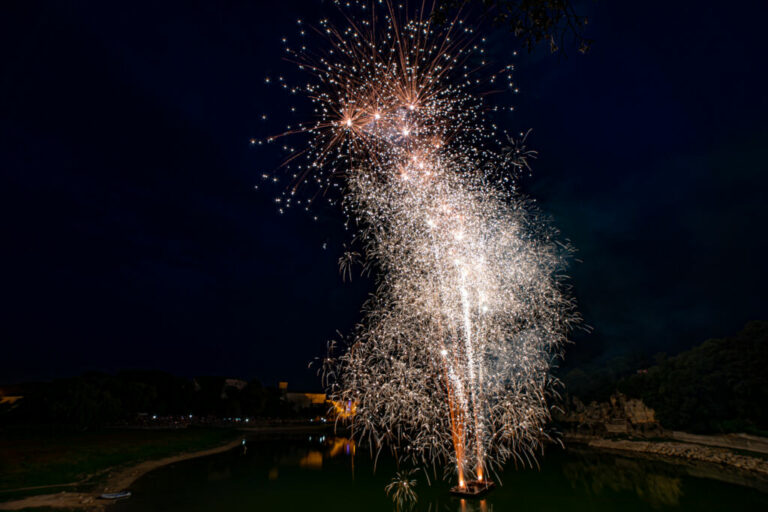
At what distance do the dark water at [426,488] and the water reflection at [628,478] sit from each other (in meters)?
0.04

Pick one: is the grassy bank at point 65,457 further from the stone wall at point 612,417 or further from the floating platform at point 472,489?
the stone wall at point 612,417

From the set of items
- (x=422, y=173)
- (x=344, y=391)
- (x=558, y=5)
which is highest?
(x=422, y=173)

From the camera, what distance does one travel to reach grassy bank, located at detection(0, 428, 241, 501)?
1502 centimetres

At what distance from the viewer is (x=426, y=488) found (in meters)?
18.4

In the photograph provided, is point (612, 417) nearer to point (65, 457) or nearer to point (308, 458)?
point (308, 458)

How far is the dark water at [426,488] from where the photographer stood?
15797mm

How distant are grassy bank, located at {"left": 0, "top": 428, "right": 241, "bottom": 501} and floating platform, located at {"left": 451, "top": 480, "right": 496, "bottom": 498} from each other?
44.5ft

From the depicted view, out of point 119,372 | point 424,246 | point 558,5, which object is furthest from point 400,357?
point 119,372

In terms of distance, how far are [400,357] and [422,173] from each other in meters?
5.90

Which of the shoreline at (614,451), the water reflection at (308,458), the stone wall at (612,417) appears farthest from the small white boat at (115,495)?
the stone wall at (612,417)

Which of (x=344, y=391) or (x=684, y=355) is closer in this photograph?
(x=344, y=391)

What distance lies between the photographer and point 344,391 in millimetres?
13266

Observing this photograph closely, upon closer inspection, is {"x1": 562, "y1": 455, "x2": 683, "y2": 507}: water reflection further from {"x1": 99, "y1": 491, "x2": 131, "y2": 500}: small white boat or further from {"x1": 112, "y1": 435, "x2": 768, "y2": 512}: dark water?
{"x1": 99, "y1": 491, "x2": 131, "y2": 500}: small white boat

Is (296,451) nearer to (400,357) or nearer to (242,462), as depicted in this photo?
(242,462)
